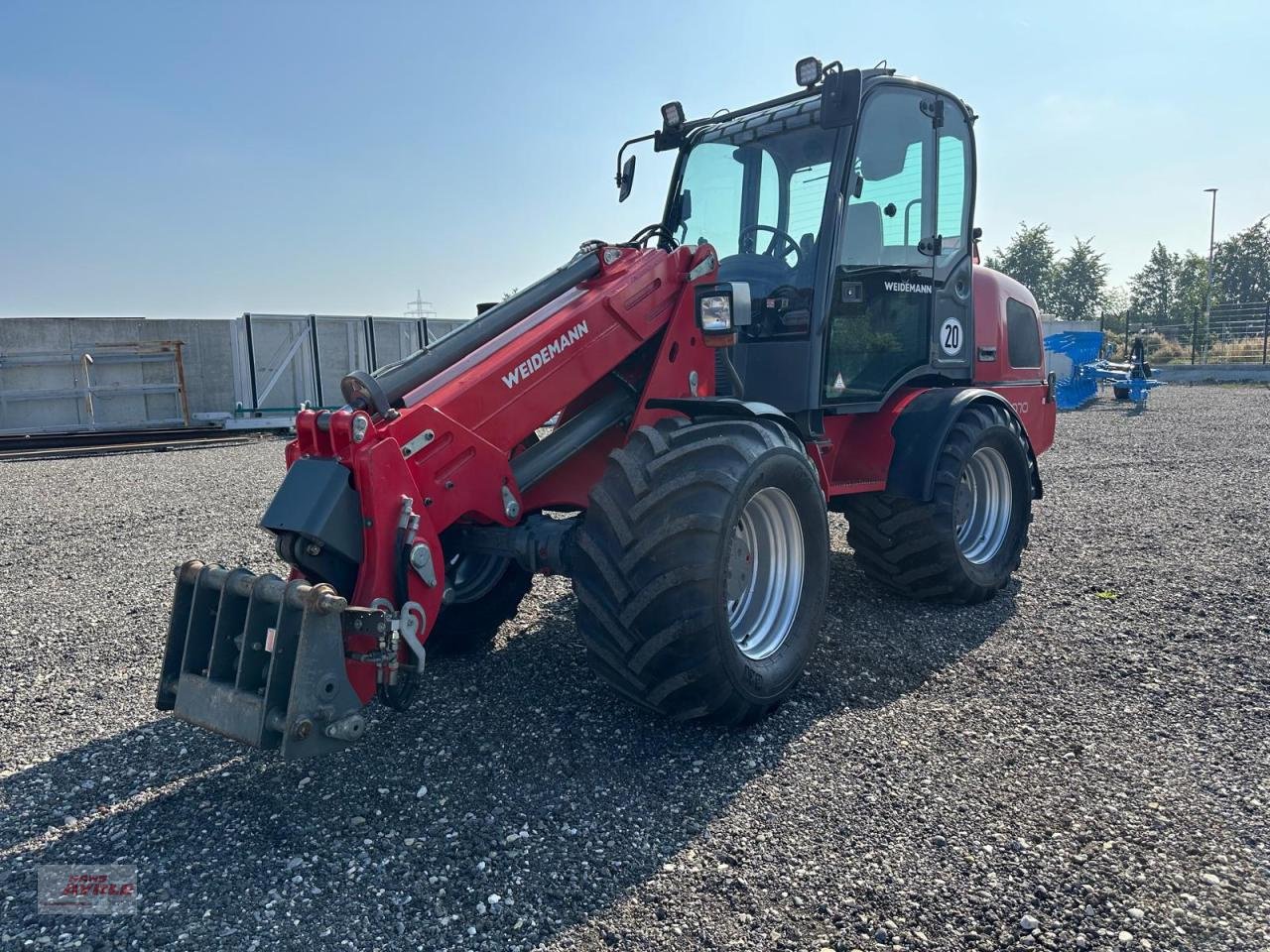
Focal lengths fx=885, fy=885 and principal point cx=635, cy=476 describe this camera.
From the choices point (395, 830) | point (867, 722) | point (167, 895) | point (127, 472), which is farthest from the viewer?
point (127, 472)

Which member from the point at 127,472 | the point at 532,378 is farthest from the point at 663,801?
the point at 127,472

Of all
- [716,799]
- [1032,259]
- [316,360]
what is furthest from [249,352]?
[1032,259]

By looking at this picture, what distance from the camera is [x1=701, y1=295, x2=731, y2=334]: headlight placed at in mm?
4266

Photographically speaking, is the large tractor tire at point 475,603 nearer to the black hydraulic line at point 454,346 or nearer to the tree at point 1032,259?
the black hydraulic line at point 454,346

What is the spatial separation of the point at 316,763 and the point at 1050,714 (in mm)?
3053

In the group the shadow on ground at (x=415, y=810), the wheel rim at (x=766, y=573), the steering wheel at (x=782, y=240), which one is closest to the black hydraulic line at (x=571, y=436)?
the wheel rim at (x=766, y=573)

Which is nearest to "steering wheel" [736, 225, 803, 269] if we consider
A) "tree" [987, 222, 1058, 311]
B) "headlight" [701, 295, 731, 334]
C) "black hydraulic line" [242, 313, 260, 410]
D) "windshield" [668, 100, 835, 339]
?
"windshield" [668, 100, 835, 339]

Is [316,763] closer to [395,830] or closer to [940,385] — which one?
[395,830]

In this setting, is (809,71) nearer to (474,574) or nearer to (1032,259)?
(474,574)

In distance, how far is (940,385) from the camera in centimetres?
586

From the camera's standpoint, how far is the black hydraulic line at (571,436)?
400 centimetres

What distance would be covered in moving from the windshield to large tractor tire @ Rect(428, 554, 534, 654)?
6.26 ft

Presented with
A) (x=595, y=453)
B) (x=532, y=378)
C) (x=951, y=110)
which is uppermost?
(x=951, y=110)

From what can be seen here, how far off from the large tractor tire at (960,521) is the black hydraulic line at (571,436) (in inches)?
69.3
